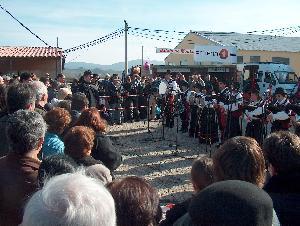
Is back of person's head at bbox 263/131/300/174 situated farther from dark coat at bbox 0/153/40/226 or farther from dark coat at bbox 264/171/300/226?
dark coat at bbox 0/153/40/226

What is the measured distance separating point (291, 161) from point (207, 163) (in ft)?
1.95

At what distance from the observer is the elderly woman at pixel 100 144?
5012 millimetres

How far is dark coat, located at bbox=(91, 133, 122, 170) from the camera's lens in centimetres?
501

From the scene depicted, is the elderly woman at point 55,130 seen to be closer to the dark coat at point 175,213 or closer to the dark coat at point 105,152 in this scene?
the dark coat at point 105,152

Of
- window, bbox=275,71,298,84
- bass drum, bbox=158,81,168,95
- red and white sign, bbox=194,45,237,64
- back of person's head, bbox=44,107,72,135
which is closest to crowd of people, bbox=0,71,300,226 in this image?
back of person's head, bbox=44,107,72,135

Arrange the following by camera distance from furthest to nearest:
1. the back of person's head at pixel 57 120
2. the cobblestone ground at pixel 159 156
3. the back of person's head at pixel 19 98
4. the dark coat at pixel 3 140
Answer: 1. the cobblestone ground at pixel 159 156
2. the back of person's head at pixel 57 120
3. the back of person's head at pixel 19 98
4. the dark coat at pixel 3 140

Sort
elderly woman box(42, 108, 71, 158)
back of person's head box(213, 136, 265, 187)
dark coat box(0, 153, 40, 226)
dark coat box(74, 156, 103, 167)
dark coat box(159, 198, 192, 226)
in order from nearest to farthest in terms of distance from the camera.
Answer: dark coat box(159, 198, 192, 226), back of person's head box(213, 136, 265, 187), dark coat box(0, 153, 40, 226), dark coat box(74, 156, 103, 167), elderly woman box(42, 108, 71, 158)

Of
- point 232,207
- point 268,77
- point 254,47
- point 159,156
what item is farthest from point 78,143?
point 254,47

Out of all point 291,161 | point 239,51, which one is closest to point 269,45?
point 239,51

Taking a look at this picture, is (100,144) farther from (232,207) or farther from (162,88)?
(162,88)

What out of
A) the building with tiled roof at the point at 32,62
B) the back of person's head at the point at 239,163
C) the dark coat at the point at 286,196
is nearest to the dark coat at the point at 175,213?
the back of person's head at the point at 239,163

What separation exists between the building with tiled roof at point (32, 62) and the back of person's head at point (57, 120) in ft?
72.3

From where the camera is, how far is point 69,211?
178 cm

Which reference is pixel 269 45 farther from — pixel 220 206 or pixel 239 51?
pixel 220 206
